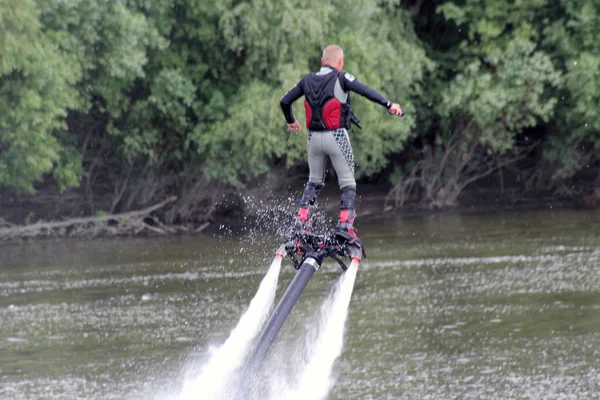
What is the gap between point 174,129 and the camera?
33.9 meters

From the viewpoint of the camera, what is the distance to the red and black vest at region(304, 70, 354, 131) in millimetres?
10461

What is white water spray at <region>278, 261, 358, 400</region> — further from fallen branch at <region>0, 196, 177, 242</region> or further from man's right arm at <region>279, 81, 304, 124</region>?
fallen branch at <region>0, 196, 177, 242</region>

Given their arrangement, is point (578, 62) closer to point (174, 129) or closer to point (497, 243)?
point (497, 243)

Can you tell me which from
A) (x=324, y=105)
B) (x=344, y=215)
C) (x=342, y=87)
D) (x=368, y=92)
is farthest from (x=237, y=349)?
(x=368, y=92)

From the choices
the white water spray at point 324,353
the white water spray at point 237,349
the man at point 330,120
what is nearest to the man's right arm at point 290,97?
the man at point 330,120

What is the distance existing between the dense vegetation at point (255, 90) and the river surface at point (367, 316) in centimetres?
415

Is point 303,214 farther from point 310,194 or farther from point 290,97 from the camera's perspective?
point 290,97

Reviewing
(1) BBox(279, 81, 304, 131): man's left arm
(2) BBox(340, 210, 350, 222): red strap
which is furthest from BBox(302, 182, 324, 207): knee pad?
(1) BBox(279, 81, 304, 131): man's left arm

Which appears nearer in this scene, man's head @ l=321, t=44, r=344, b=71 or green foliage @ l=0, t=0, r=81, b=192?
man's head @ l=321, t=44, r=344, b=71

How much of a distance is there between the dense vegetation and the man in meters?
18.6

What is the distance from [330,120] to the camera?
10.6m

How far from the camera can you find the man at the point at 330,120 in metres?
10.5

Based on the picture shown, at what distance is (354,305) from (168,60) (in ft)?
51.2

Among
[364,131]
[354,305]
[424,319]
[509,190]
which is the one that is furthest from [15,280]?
[509,190]
